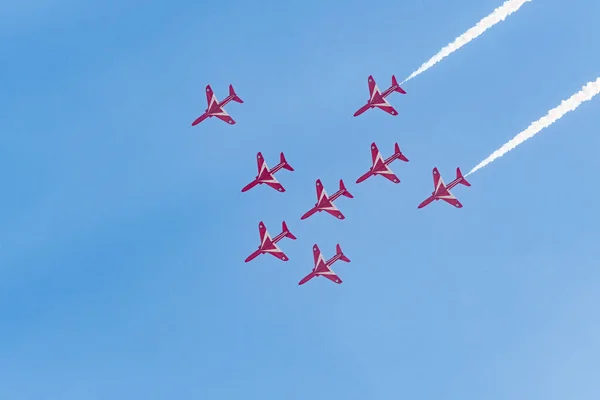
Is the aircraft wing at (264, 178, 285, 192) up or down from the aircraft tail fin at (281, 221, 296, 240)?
up

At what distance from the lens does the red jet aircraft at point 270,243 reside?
11231 cm

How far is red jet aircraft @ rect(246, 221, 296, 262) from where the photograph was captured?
4422 inches

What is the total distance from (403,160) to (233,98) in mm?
21533

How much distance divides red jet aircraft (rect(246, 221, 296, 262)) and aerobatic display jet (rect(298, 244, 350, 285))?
11.2 ft

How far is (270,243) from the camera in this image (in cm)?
11338

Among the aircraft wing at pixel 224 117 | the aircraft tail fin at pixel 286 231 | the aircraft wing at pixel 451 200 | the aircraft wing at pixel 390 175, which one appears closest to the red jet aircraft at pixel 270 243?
the aircraft tail fin at pixel 286 231

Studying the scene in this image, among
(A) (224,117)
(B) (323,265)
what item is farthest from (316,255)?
(A) (224,117)

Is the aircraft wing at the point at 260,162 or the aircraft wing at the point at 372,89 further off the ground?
the aircraft wing at the point at 372,89

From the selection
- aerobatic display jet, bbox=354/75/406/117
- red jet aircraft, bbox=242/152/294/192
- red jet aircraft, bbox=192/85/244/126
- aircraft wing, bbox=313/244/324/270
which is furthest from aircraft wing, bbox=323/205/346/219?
red jet aircraft, bbox=192/85/244/126

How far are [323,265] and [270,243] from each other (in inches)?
266

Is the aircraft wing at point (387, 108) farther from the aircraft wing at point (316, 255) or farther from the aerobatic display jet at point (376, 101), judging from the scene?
the aircraft wing at point (316, 255)

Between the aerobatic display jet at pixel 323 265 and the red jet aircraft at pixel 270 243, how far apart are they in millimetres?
3426

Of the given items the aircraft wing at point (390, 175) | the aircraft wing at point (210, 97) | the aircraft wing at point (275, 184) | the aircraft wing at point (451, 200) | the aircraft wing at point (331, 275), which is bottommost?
the aircraft wing at point (331, 275)

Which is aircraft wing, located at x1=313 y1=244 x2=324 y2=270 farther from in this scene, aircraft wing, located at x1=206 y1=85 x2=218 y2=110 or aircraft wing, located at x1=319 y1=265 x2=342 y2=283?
aircraft wing, located at x1=206 y1=85 x2=218 y2=110
